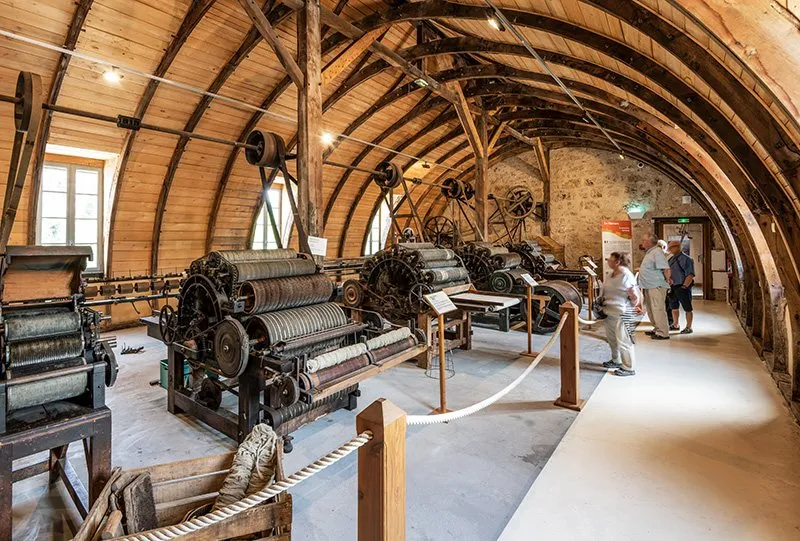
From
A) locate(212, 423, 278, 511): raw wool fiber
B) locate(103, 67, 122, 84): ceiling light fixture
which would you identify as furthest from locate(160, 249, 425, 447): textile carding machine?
locate(103, 67, 122, 84): ceiling light fixture

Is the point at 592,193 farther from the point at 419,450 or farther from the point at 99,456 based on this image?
the point at 99,456

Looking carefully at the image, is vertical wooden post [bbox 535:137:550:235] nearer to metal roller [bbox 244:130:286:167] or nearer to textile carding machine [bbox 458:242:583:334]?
textile carding machine [bbox 458:242:583:334]

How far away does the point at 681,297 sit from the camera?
23.1 feet

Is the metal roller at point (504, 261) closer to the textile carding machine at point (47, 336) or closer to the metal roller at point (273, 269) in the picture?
the metal roller at point (273, 269)

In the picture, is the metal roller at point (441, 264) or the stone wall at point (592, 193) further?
the stone wall at point (592, 193)

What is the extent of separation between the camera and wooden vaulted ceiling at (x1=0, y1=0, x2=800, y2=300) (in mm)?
2459

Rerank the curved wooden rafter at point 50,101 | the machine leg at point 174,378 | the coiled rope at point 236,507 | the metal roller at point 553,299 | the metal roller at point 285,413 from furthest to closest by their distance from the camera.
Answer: the metal roller at point 553,299, the curved wooden rafter at point 50,101, the machine leg at point 174,378, the metal roller at point 285,413, the coiled rope at point 236,507

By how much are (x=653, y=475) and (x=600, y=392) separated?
158 cm

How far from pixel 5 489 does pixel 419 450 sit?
231 centimetres

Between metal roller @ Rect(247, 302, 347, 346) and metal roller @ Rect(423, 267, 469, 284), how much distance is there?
5.83 ft

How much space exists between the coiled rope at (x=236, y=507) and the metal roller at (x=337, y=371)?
130cm

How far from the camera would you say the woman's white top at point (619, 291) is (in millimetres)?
4770

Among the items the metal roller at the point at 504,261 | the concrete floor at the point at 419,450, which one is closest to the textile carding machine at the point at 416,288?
the concrete floor at the point at 419,450

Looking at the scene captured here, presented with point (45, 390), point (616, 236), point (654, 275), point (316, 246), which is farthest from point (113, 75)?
point (616, 236)
